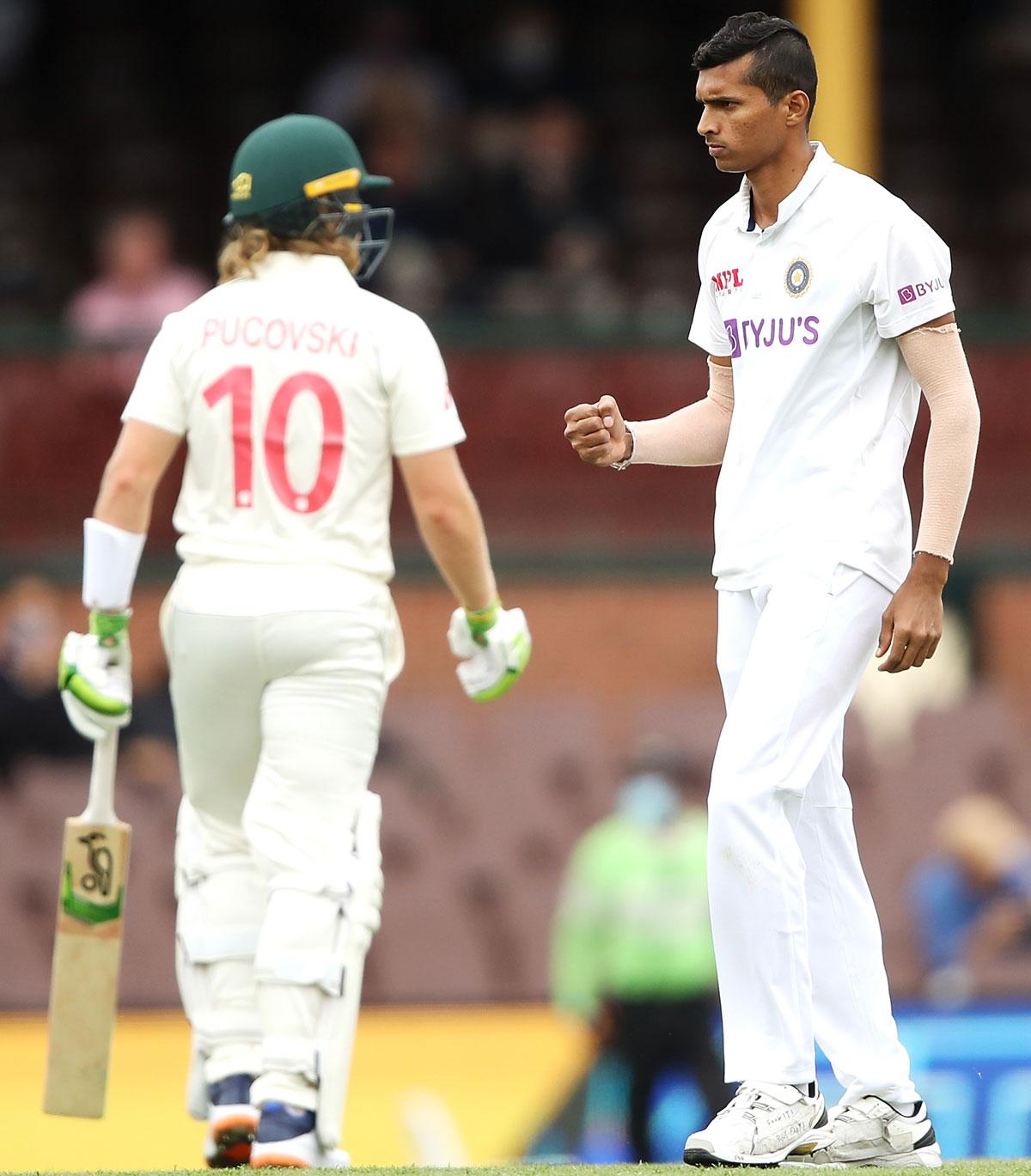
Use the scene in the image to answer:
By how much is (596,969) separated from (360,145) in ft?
18.2

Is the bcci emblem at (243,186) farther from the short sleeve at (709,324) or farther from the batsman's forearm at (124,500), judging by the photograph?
the short sleeve at (709,324)

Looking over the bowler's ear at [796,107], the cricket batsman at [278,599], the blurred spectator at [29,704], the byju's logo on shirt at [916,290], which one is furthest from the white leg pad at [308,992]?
the blurred spectator at [29,704]

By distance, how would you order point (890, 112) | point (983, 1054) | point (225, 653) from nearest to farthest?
1. point (225, 653)
2. point (983, 1054)
3. point (890, 112)

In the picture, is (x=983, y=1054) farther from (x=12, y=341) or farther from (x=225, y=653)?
(x=12, y=341)

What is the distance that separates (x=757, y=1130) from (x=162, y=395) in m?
1.93

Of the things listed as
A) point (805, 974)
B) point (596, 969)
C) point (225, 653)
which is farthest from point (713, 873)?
point (596, 969)

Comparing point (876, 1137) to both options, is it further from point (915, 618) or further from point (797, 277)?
point (797, 277)

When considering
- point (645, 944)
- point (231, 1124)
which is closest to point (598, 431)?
point (231, 1124)

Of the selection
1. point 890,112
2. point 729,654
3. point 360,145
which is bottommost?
point 729,654

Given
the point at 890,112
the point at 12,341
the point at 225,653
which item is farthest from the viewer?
the point at 890,112

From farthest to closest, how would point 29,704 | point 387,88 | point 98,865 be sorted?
point 387,88 < point 29,704 < point 98,865

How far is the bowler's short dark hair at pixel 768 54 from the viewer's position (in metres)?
4.37

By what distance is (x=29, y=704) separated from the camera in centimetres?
1122

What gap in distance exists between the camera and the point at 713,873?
14.1 ft
